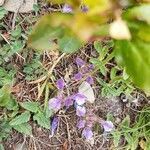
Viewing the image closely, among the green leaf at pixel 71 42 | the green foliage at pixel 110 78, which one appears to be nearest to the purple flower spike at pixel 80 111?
the green foliage at pixel 110 78

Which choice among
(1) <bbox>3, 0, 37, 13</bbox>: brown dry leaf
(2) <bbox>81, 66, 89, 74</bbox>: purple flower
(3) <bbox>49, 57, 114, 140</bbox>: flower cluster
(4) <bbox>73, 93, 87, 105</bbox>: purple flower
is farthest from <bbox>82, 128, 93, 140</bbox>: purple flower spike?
(1) <bbox>3, 0, 37, 13</bbox>: brown dry leaf

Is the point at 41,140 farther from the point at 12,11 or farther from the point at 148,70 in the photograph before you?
the point at 148,70

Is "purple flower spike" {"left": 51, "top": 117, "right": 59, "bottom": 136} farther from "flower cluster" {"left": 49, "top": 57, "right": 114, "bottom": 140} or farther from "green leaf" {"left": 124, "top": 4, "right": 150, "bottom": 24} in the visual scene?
"green leaf" {"left": 124, "top": 4, "right": 150, "bottom": 24}

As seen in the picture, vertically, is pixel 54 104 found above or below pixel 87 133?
above

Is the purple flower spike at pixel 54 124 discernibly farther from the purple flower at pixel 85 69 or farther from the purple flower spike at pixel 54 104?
the purple flower at pixel 85 69

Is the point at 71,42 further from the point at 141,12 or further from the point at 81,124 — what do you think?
the point at 81,124

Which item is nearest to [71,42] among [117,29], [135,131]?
[117,29]
